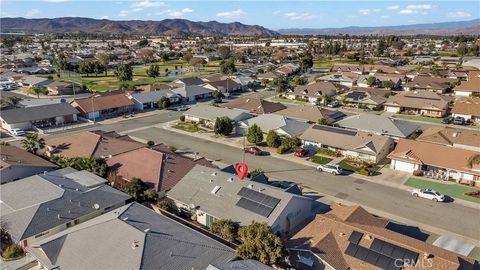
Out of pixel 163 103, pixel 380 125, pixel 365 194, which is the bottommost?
pixel 365 194

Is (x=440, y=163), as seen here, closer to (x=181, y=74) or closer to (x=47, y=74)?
(x=181, y=74)

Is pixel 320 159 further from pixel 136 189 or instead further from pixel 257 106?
pixel 136 189

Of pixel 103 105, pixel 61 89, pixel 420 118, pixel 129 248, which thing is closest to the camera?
pixel 129 248

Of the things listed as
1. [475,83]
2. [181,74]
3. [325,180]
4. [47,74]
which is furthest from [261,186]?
[47,74]

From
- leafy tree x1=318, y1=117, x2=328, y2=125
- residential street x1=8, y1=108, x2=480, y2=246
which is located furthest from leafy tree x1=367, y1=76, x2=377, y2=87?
residential street x1=8, y1=108, x2=480, y2=246

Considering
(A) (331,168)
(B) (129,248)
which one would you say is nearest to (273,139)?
(A) (331,168)

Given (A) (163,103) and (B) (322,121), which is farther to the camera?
(A) (163,103)

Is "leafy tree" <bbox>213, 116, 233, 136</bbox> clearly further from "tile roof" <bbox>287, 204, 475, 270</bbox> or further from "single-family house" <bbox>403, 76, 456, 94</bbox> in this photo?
"single-family house" <bbox>403, 76, 456, 94</bbox>
